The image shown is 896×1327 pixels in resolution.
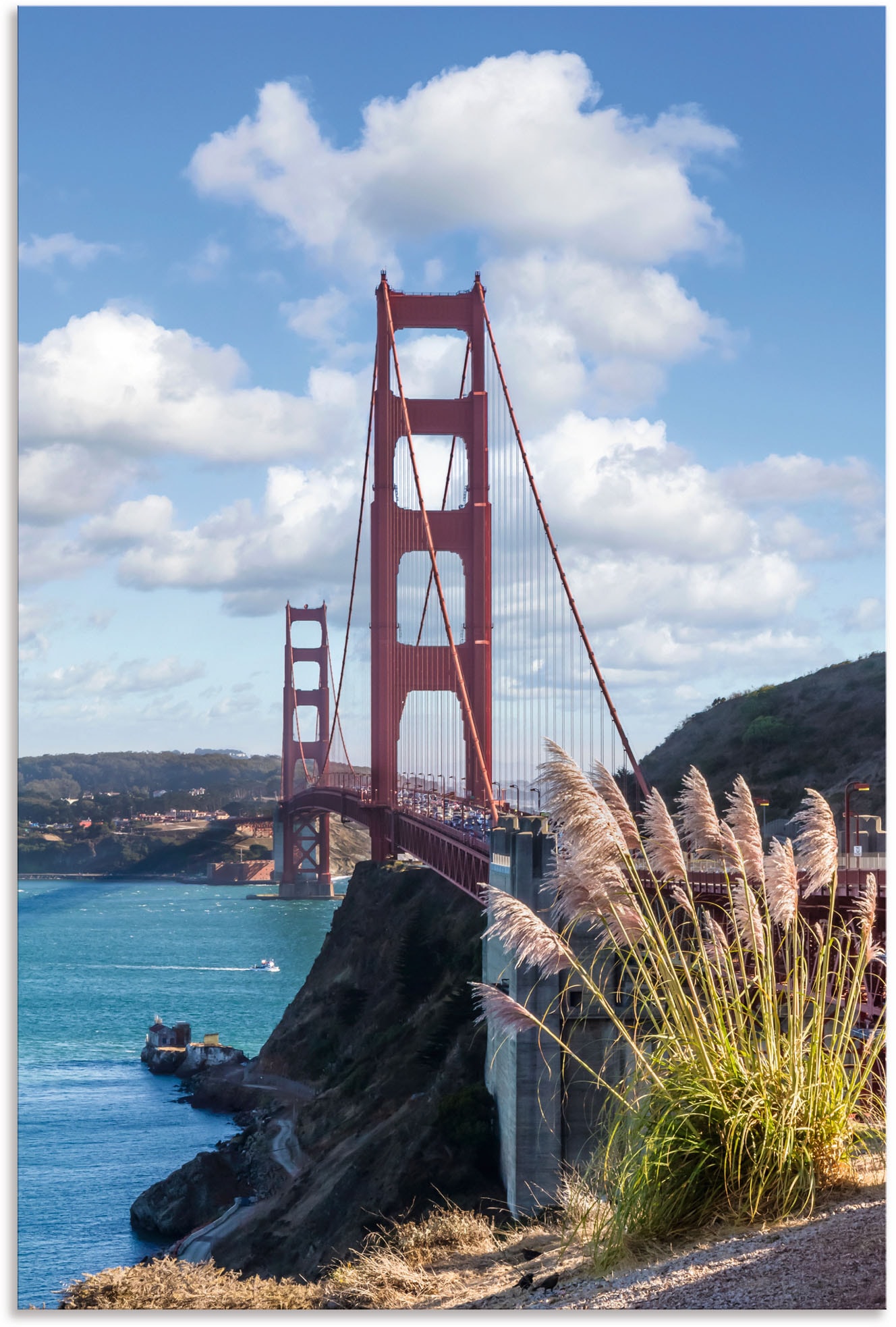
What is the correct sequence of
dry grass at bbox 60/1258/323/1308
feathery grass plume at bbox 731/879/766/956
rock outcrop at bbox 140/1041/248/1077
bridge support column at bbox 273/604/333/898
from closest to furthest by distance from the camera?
1. feathery grass plume at bbox 731/879/766/956
2. dry grass at bbox 60/1258/323/1308
3. rock outcrop at bbox 140/1041/248/1077
4. bridge support column at bbox 273/604/333/898


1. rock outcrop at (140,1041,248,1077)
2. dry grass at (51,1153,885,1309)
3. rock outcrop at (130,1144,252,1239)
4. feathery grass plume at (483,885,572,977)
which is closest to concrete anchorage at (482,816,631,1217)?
dry grass at (51,1153,885,1309)

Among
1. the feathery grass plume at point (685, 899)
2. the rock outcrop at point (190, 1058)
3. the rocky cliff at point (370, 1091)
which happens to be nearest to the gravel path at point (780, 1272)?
the feathery grass plume at point (685, 899)

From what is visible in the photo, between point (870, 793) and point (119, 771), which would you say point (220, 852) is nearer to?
point (119, 771)

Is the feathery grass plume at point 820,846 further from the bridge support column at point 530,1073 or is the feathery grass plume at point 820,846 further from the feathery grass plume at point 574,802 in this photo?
the bridge support column at point 530,1073

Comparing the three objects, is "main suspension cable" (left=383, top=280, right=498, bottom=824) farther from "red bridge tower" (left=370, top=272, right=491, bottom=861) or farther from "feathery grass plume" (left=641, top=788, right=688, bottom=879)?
"feathery grass plume" (left=641, top=788, right=688, bottom=879)

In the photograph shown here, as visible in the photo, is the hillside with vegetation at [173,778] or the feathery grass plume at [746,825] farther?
the hillside with vegetation at [173,778]

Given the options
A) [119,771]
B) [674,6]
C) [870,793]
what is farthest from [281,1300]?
[119,771]
